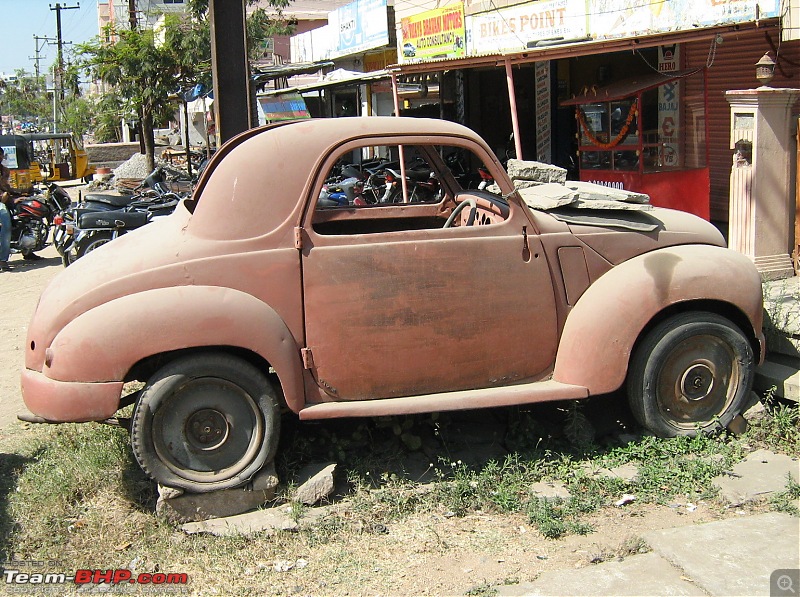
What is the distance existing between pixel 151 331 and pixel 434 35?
1270 centimetres

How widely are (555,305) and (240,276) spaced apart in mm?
1753

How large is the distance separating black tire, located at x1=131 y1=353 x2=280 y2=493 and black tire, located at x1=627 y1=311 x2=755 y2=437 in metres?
2.10

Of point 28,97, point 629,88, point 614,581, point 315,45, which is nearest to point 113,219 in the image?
point 629,88

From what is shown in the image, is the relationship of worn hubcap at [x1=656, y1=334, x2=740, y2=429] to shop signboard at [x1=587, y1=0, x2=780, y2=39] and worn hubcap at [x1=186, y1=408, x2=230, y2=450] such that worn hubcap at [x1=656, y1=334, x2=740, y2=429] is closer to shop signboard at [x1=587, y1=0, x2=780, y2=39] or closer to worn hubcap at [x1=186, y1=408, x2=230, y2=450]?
worn hubcap at [x1=186, y1=408, x2=230, y2=450]

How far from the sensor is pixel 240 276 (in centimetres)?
425

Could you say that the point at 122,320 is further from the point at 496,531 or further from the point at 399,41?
the point at 399,41

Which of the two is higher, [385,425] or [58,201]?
[58,201]

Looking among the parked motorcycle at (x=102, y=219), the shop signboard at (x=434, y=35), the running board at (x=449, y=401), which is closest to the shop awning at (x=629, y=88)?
the shop signboard at (x=434, y=35)

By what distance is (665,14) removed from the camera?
10055mm

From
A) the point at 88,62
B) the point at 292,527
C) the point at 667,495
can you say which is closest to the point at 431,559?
the point at 292,527

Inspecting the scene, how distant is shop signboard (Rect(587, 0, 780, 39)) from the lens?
8844 mm

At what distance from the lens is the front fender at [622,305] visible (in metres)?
4.56

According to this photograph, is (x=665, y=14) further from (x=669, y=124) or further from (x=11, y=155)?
(x=11, y=155)

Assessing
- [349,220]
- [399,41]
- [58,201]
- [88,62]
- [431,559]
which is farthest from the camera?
[88,62]
